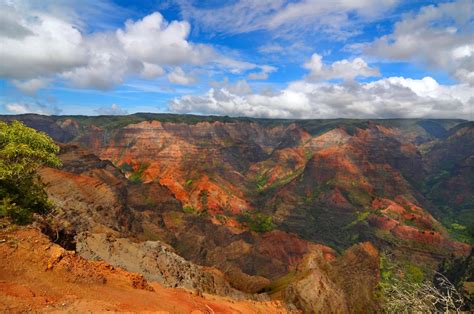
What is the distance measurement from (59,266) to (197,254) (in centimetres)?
6804

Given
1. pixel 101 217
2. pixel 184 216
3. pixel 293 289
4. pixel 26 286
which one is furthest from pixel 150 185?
pixel 26 286

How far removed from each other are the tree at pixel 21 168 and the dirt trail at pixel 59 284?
5347mm

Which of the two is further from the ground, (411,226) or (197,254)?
(197,254)

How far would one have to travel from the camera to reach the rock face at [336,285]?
142ft

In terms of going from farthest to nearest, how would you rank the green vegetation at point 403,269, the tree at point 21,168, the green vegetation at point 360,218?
the green vegetation at point 360,218
the green vegetation at point 403,269
the tree at point 21,168

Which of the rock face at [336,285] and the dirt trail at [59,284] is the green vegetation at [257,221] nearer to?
the rock face at [336,285]

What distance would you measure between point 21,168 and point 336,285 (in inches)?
1621

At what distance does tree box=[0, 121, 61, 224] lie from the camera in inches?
1014

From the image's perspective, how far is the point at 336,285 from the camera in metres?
47.7

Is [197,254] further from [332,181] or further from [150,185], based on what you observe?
[332,181]

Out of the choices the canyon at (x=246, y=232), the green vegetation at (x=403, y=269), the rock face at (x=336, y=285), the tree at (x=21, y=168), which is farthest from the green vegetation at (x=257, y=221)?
the tree at (x=21, y=168)

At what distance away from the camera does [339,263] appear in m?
60.9

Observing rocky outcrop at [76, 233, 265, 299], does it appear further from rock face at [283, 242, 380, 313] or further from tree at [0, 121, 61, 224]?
tree at [0, 121, 61, 224]

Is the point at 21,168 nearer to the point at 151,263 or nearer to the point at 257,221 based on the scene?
the point at 151,263
